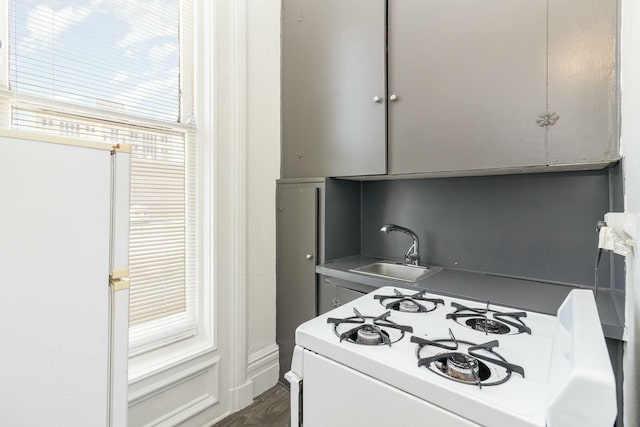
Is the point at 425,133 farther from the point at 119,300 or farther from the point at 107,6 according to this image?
the point at 107,6

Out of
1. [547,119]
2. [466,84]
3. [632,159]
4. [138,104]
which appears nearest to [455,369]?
[632,159]

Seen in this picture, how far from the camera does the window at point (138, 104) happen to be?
3.98 ft

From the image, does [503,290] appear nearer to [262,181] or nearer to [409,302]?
[409,302]

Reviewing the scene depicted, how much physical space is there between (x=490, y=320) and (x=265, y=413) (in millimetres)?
1433

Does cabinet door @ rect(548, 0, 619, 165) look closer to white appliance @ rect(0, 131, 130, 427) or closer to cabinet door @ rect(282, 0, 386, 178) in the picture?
cabinet door @ rect(282, 0, 386, 178)

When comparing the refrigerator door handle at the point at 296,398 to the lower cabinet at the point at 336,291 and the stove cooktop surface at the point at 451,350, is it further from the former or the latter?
the lower cabinet at the point at 336,291

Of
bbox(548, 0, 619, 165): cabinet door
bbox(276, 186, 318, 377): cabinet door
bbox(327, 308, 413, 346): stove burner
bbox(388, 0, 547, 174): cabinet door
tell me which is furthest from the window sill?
bbox(548, 0, 619, 165): cabinet door

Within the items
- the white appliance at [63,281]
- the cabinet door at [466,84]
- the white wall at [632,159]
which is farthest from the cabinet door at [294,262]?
the white wall at [632,159]

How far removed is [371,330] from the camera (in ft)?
2.77

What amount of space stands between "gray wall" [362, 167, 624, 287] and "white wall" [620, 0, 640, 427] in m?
0.34

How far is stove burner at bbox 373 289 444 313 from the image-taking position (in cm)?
107

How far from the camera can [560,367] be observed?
0.54m

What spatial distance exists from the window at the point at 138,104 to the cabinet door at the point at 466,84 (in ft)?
Answer: 3.73

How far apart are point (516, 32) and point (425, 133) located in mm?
512
